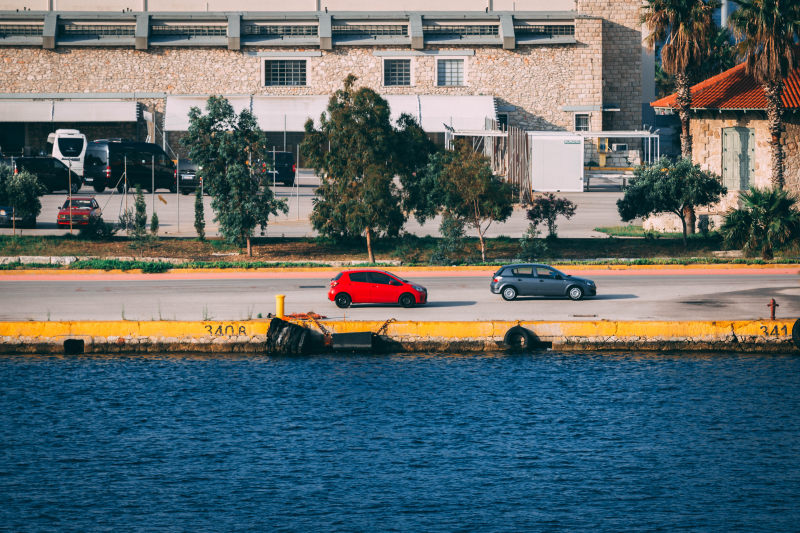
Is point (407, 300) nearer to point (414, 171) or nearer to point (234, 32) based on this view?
point (414, 171)

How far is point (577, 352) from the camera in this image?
36594 millimetres

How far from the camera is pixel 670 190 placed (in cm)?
5150

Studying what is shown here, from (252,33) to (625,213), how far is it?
137 feet

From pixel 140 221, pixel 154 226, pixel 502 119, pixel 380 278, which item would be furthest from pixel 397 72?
pixel 380 278

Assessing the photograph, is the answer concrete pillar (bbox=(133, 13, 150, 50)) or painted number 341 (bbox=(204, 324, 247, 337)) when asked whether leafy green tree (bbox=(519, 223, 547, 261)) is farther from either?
concrete pillar (bbox=(133, 13, 150, 50))

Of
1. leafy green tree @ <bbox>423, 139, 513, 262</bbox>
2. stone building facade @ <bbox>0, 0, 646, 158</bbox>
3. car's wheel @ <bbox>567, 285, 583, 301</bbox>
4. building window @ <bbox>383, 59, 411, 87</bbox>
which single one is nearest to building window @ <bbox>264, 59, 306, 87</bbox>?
stone building facade @ <bbox>0, 0, 646, 158</bbox>

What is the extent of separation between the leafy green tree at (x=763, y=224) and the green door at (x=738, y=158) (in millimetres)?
6972

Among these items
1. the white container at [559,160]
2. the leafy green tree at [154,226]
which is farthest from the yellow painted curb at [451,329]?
the white container at [559,160]

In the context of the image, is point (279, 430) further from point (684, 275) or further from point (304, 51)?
point (304, 51)

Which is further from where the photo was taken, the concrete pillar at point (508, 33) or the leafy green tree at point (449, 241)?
the concrete pillar at point (508, 33)

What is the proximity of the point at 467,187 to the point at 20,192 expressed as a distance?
21.6 m

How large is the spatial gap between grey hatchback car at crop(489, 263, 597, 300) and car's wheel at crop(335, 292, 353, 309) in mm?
5424

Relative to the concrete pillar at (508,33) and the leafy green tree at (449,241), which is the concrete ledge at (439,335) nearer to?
the leafy green tree at (449,241)

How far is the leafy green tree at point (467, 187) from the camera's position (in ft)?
156
